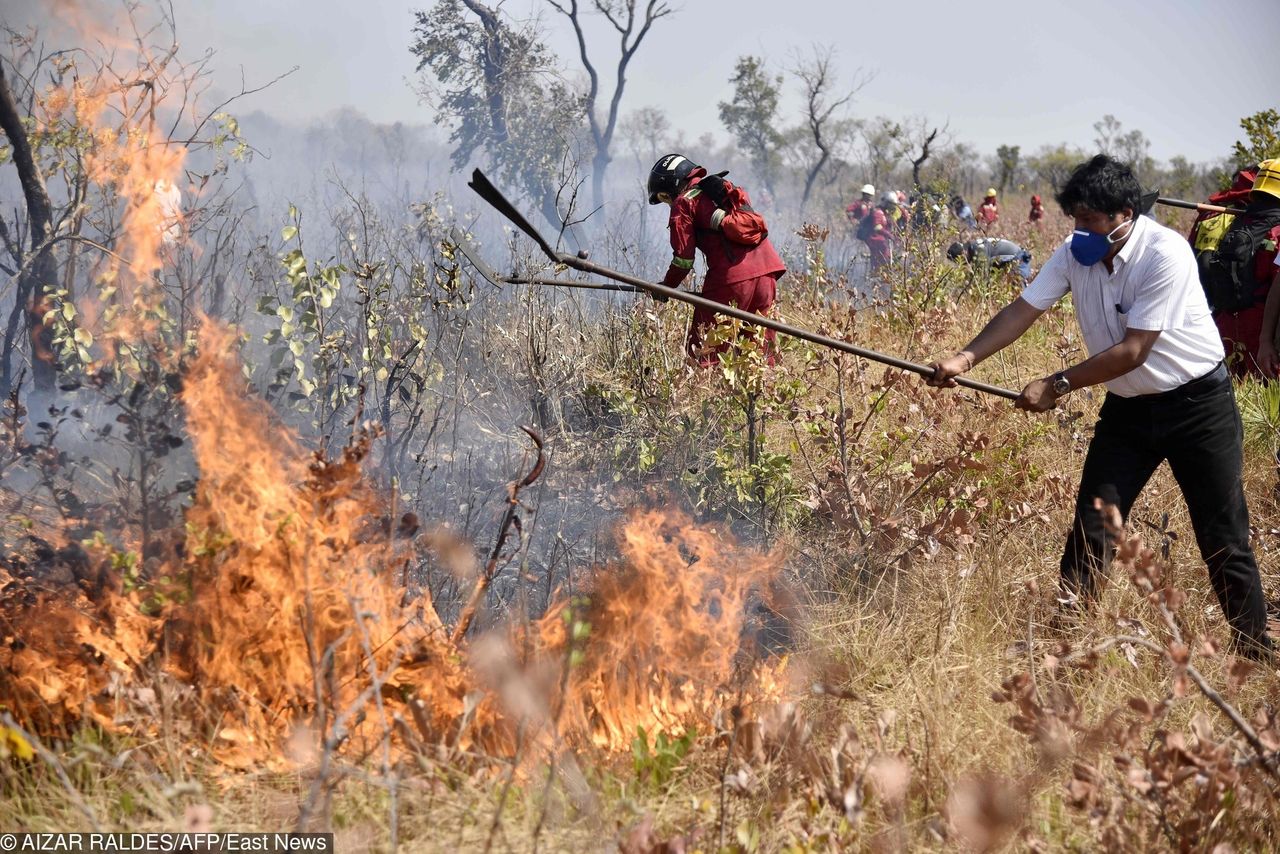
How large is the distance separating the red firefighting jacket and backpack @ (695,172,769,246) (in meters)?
0.03

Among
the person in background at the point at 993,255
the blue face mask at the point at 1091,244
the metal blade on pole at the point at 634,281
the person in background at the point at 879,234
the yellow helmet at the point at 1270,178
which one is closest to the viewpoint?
the metal blade on pole at the point at 634,281

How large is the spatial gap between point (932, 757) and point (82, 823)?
80.7 inches

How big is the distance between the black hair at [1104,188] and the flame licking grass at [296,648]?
1.69 meters

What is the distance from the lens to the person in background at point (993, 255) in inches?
319

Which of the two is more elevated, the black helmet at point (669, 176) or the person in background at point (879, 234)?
the person in background at point (879, 234)

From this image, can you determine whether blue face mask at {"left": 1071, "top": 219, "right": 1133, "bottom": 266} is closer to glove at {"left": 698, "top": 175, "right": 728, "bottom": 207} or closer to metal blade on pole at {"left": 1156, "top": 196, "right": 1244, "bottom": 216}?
metal blade on pole at {"left": 1156, "top": 196, "right": 1244, "bottom": 216}

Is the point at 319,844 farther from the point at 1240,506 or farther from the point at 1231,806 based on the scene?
the point at 1240,506

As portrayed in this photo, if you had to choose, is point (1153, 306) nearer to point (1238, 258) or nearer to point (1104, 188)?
point (1104, 188)

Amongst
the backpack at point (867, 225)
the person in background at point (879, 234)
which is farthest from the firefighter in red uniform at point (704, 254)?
the backpack at point (867, 225)

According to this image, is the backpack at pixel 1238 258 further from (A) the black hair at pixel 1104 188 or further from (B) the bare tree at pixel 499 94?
(B) the bare tree at pixel 499 94

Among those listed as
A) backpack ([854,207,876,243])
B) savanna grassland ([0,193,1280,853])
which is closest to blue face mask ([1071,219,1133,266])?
savanna grassland ([0,193,1280,853])

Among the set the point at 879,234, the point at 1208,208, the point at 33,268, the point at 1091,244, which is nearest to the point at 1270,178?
the point at 1208,208

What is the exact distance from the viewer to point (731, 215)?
5344mm

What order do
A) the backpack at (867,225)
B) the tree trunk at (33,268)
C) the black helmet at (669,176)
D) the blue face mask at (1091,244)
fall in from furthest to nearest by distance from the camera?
the backpack at (867,225)
the black helmet at (669,176)
the tree trunk at (33,268)
the blue face mask at (1091,244)
